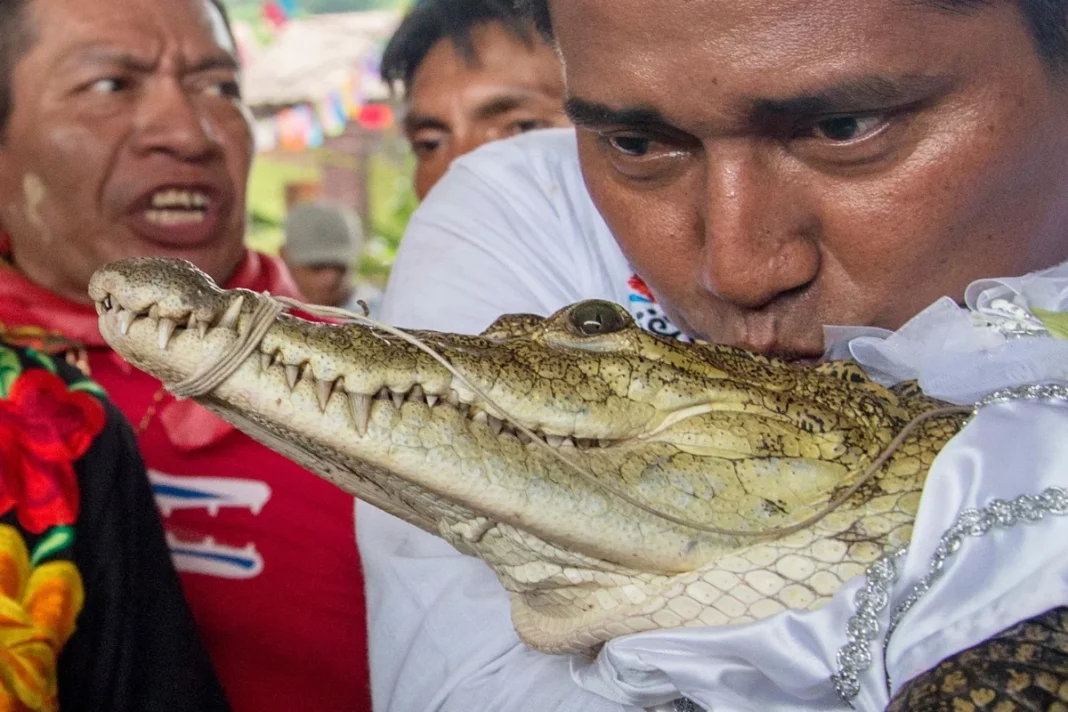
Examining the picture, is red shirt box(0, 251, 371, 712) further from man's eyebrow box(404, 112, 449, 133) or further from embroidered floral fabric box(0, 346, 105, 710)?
man's eyebrow box(404, 112, 449, 133)

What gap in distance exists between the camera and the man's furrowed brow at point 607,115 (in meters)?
1.13

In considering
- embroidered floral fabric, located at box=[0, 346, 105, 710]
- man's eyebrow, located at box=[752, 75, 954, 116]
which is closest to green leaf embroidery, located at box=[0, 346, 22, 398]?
embroidered floral fabric, located at box=[0, 346, 105, 710]

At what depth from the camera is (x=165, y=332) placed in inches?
35.9

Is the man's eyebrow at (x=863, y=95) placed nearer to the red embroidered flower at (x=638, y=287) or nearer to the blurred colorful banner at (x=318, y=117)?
the red embroidered flower at (x=638, y=287)

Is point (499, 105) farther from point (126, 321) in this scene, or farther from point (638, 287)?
point (126, 321)

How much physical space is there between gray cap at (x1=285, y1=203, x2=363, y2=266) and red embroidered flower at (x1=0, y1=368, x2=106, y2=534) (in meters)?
3.65

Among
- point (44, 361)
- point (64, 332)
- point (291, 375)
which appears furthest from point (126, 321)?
point (64, 332)

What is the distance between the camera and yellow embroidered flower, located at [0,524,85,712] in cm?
139

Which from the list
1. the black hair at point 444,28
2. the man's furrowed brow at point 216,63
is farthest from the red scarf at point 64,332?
the black hair at point 444,28

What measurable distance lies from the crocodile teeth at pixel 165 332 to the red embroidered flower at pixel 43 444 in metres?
0.76

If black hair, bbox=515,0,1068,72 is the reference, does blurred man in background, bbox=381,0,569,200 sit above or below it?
above

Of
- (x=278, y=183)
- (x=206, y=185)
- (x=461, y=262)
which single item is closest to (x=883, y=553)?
(x=461, y=262)

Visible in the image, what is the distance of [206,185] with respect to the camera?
2.51 metres

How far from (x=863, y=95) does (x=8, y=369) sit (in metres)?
1.31
